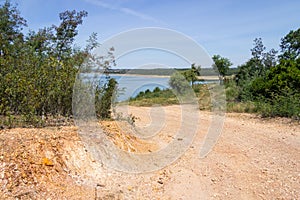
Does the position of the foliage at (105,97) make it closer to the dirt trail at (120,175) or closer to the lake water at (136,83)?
the lake water at (136,83)

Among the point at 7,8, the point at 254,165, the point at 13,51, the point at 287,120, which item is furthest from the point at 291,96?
the point at 7,8

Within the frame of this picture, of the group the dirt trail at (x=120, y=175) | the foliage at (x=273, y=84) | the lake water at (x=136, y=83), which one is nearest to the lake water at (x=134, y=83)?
the lake water at (x=136, y=83)

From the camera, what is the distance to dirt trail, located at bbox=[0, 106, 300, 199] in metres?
3.04

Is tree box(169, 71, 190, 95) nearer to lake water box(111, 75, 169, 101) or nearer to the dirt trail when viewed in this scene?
lake water box(111, 75, 169, 101)

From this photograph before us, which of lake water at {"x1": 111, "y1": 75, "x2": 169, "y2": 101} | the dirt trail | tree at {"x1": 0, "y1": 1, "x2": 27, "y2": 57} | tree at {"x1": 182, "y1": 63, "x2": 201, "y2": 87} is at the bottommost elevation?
the dirt trail

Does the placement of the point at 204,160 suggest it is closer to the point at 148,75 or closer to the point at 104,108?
the point at 148,75

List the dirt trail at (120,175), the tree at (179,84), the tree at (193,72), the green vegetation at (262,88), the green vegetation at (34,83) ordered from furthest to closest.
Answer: the green vegetation at (262,88) < the tree at (179,84) < the tree at (193,72) < the green vegetation at (34,83) < the dirt trail at (120,175)

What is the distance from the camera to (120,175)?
3.79 m

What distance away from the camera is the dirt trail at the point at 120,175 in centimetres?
304

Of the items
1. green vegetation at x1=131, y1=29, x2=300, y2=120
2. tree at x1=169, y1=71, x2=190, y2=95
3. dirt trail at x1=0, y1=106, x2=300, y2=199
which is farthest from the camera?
green vegetation at x1=131, y1=29, x2=300, y2=120

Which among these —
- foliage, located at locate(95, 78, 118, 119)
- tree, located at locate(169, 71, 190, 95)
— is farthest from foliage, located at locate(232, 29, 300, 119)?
foliage, located at locate(95, 78, 118, 119)

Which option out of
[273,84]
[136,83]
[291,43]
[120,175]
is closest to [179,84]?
[136,83]

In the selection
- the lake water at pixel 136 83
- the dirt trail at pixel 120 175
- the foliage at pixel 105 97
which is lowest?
the dirt trail at pixel 120 175

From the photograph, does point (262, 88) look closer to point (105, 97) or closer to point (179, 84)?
point (179, 84)
